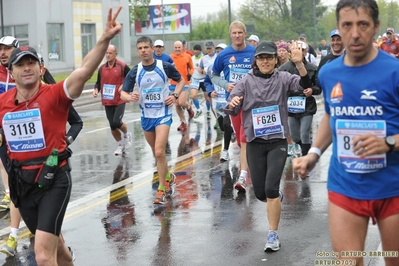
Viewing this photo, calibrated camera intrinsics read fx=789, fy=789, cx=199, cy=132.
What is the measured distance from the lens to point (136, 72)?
10617mm

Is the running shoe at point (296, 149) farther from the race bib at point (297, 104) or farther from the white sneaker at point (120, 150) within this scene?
the white sneaker at point (120, 150)

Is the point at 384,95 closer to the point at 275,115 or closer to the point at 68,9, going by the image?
the point at 275,115

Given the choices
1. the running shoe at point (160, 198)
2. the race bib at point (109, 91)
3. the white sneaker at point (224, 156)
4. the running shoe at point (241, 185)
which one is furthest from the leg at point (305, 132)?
the race bib at point (109, 91)

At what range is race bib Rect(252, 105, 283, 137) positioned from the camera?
7.91 meters

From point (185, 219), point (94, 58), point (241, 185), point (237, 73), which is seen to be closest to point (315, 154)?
point (94, 58)

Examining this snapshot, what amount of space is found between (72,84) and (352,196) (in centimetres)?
220

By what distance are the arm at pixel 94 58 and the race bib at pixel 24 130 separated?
1.22 feet

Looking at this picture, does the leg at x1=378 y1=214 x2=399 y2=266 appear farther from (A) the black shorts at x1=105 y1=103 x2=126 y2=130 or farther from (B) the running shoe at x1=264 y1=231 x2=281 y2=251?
(A) the black shorts at x1=105 y1=103 x2=126 y2=130

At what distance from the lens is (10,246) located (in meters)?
7.79

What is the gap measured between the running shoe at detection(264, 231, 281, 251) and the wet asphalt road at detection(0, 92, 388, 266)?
7 centimetres

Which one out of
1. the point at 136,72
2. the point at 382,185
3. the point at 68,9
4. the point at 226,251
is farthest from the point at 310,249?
the point at 68,9

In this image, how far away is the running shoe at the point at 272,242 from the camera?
752 centimetres

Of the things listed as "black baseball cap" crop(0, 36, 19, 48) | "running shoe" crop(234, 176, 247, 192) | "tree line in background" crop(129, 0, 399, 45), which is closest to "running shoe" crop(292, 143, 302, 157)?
"running shoe" crop(234, 176, 247, 192)

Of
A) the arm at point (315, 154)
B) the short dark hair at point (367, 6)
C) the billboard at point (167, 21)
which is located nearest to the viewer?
the short dark hair at point (367, 6)
